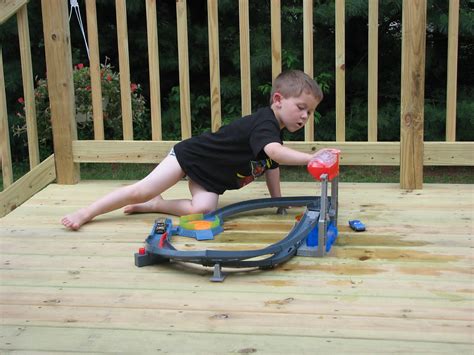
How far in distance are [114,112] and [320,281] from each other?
4470 millimetres

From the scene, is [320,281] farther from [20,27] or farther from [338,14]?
[20,27]

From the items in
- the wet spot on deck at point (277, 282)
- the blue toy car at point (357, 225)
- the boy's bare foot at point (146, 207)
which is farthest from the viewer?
the boy's bare foot at point (146, 207)

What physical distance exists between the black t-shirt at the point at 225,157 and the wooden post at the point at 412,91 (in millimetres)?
810

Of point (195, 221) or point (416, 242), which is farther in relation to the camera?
point (195, 221)

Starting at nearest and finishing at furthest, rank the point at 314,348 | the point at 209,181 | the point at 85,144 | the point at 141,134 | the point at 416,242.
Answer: the point at 314,348 → the point at 416,242 → the point at 209,181 → the point at 85,144 → the point at 141,134

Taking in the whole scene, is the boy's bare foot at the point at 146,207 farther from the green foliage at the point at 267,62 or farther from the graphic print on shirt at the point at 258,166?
the green foliage at the point at 267,62

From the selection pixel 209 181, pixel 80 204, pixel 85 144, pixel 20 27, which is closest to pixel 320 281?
pixel 209 181

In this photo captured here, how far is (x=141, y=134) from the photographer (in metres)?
7.23

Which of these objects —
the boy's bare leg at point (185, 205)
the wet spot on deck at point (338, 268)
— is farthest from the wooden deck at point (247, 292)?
the boy's bare leg at point (185, 205)

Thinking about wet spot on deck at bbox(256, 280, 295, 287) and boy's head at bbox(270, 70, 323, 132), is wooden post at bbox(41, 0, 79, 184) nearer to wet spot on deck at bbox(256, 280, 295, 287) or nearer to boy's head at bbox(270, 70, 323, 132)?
boy's head at bbox(270, 70, 323, 132)

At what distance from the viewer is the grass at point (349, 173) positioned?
624cm

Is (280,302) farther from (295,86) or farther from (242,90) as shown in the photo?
(242,90)

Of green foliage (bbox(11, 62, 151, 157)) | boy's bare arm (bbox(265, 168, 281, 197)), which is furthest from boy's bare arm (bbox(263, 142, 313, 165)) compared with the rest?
green foliage (bbox(11, 62, 151, 157))

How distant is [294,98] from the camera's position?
2.66m
